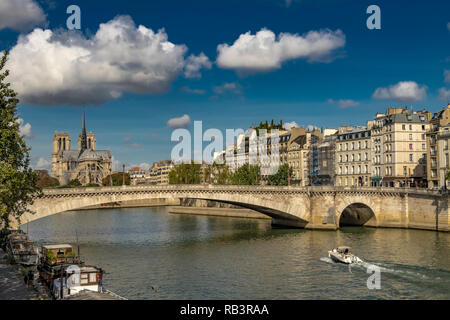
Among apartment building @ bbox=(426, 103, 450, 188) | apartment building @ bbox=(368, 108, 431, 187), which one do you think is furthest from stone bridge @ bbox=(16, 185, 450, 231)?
apartment building @ bbox=(368, 108, 431, 187)

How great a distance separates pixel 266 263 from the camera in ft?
137

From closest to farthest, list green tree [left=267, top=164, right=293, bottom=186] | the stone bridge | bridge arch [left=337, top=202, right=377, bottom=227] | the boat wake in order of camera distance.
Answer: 1. the boat wake
2. the stone bridge
3. bridge arch [left=337, top=202, right=377, bottom=227]
4. green tree [left=267, top=164, right=293, bottom=186]

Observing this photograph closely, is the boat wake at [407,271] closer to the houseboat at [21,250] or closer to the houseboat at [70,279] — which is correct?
the houseboat at [70,279]

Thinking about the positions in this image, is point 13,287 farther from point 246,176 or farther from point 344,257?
point 246,176

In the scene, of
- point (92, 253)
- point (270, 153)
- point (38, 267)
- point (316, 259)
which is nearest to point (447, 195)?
point (316, 259)

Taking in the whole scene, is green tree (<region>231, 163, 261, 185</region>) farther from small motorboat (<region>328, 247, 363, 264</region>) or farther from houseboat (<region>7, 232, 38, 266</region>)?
houseboat (<region>7, 232, 38, 266</region>)

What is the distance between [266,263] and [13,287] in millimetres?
21785

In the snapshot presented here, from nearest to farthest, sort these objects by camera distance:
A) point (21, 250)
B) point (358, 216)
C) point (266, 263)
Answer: point (21, 250) → point (266, 263) → point (358, 216)

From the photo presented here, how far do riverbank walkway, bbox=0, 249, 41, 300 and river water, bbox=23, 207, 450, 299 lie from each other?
6.33 meters

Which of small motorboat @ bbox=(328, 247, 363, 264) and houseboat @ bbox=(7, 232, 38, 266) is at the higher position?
houseboat @ bbox=(7, 232, 38, 266)

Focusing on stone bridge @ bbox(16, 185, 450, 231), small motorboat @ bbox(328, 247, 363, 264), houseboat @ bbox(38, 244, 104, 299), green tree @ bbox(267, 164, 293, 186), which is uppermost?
green tree @ bbox(267, 164, 293, 186)

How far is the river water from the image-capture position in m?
31.9

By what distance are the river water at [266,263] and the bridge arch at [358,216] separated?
3.11m

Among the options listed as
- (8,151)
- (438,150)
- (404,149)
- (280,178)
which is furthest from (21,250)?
(404,149)
